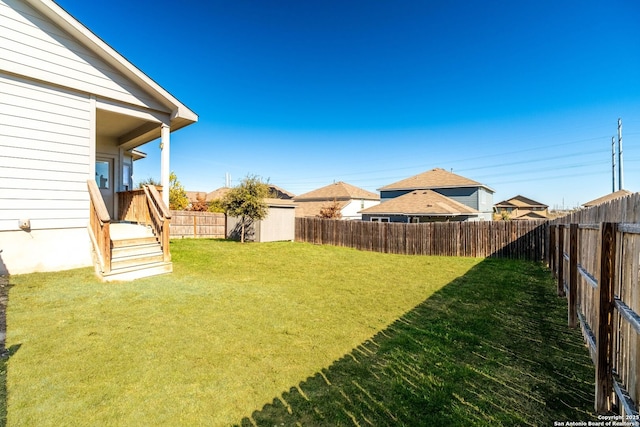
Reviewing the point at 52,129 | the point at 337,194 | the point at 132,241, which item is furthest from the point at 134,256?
the point at 337,194

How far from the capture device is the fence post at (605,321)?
2508mm

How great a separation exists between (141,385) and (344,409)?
2.03 metres

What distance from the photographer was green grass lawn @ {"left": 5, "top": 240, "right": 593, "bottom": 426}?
2529mm

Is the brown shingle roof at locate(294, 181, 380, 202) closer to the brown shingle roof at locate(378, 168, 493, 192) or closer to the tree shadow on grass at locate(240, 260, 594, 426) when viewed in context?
the brown shingle roof at locate(378, 168, 493, 192)

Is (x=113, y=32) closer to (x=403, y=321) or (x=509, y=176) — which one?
(x=403, y=321)

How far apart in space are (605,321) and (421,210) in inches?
748

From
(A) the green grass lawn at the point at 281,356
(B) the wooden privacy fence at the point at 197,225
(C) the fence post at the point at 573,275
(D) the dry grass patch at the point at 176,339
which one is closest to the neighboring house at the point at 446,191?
(B) the wooden privacy fence at the point at 197,225

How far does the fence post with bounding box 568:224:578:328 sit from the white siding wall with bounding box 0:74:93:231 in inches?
414

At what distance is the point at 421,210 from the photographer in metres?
20.9

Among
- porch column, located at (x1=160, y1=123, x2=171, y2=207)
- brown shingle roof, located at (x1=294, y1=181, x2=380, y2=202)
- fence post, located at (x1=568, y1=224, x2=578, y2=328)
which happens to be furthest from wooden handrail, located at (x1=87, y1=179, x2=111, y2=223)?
brown shingle roof, located at (x1=294, y1=181, x2=380, y2=202)

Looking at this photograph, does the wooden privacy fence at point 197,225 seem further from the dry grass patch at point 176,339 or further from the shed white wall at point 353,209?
the shed white wall at point 353,209

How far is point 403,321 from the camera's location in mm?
4895

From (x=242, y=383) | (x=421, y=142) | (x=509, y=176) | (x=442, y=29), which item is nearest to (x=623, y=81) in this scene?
(x=442, y=29)

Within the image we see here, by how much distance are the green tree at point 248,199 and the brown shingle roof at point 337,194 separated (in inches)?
733
